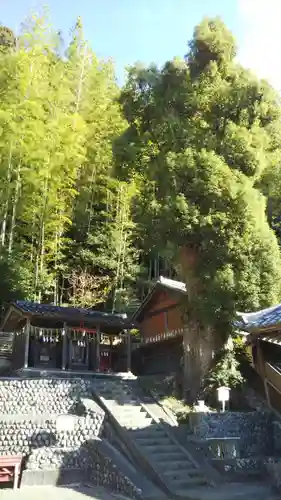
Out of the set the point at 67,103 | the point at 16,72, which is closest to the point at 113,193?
the point at 67,103

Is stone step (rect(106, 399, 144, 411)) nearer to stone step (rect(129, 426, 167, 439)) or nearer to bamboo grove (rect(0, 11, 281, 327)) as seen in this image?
stone step (rect(129, 426, 167, 439))

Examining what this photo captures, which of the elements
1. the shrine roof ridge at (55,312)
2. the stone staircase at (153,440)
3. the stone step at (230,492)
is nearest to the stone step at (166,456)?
the stone staircase at (153,440)

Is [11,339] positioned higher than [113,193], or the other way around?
[113,193]

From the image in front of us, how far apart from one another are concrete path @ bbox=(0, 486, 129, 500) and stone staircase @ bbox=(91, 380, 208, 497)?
3.18 feet

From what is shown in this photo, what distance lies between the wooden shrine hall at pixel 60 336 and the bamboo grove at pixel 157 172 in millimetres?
2832

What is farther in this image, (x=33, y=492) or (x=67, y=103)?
(x=67, y=103)

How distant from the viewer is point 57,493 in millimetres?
8172

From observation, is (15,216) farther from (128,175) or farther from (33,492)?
(33,492)

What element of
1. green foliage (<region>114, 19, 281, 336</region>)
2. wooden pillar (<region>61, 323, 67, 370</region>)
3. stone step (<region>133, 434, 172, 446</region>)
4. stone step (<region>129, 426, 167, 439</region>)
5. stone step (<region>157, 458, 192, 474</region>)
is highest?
green foliage (<region>114, 19, 281, 336</region>)

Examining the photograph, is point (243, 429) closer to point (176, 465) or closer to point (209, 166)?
point (176, 465)

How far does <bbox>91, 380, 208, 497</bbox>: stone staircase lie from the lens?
7.98m

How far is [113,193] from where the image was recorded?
20625 mm

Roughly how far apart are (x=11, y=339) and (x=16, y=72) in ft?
30.3

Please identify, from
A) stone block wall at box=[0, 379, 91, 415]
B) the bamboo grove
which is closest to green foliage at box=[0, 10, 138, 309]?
the bamboo grove
